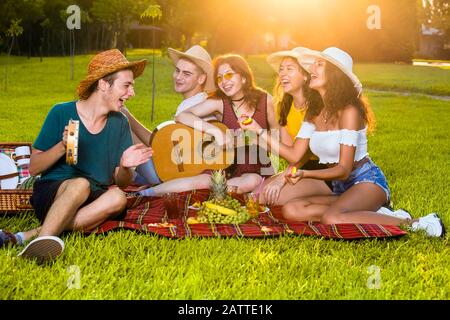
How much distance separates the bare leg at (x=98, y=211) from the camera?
5055 millimetres

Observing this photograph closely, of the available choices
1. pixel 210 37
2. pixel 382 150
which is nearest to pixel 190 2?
pixel 210 37

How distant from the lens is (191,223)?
5.61m

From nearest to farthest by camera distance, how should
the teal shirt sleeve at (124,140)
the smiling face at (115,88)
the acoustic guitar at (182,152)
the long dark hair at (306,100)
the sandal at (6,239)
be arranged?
the sandal at (6,239), the smiling face at (115,88), the teal shirt sleeve at (124,140), the long dark hair at (306,100), the acoustic guitar at (182,152)

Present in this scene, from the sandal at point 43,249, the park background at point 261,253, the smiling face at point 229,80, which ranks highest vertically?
the smiling face at point 229,80

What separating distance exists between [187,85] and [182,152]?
2.34ft

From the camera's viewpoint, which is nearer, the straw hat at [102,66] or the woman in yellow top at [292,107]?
the straw hat at [102,66]

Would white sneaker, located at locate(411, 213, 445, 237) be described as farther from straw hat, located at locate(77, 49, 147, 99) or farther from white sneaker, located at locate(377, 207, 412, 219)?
straw hat, located at locate(77, 49, 147, 99)

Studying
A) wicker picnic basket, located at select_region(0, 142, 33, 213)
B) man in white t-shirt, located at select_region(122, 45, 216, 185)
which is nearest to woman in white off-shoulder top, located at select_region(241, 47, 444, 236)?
man in white t-shirt, located at select_region(122, 45, 216, 185)

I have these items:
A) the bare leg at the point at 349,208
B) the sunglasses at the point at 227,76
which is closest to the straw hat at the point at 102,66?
the sunglasses at the point at 227,76

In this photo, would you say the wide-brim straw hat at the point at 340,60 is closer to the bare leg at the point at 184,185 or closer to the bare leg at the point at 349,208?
the bare leg at the point at 349,208

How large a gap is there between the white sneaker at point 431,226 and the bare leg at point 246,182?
5.43 ft

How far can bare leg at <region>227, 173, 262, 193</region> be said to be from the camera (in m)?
6.61

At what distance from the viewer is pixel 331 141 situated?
227 inches
